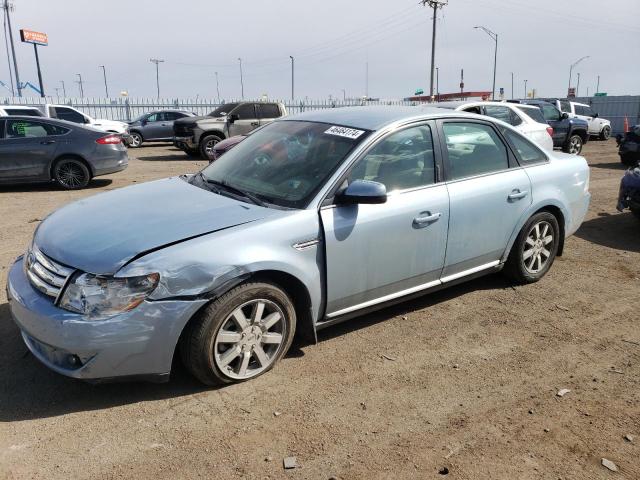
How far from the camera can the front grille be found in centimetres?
302

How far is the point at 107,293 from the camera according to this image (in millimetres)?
2910

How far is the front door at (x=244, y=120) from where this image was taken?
52.7 feet

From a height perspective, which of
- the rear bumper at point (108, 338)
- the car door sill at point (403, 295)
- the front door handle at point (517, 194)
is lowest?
the car door sill at point (403, 295)

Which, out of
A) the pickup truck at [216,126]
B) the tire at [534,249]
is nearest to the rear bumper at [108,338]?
the tire at [534,249]

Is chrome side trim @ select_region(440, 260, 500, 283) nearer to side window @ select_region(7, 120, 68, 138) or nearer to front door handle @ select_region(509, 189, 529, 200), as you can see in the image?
front door handle @ select_region(509, 189, 529, 200)

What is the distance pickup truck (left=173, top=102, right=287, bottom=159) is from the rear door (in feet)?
18.9

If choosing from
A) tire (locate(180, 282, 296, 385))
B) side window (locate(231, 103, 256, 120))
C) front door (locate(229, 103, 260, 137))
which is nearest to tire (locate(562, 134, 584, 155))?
front door (locate(229, 103, 260, 137))

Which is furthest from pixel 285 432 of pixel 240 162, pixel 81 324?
pixel 240 162

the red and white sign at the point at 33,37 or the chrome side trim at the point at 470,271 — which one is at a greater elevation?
the red and white sign at the point at 33,37

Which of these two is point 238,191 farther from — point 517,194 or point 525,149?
point 525,149

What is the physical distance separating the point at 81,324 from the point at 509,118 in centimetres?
943

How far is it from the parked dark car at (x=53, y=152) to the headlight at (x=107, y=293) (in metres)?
8.22

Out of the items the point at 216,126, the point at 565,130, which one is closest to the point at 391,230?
the point at 216,126

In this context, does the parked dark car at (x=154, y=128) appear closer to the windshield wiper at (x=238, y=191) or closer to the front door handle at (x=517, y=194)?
the windshield wiper at (x=238, y=191)
